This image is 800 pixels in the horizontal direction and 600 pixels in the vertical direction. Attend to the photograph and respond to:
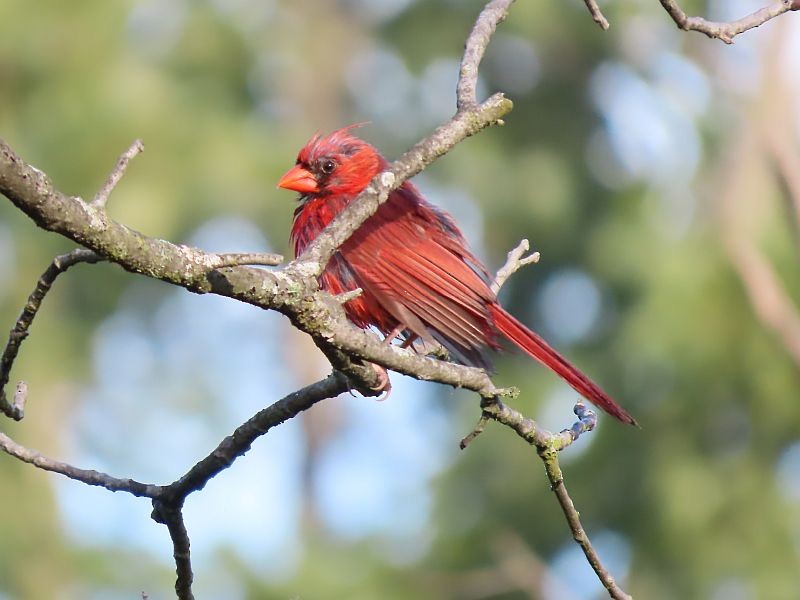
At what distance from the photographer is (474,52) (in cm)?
330

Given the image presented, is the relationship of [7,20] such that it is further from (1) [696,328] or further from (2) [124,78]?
(1) [696,328]

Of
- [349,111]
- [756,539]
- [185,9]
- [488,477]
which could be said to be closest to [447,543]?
[488,477]

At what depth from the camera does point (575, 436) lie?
3.28m

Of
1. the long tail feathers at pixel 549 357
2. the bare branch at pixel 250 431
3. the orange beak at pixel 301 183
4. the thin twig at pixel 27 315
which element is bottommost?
the thin twig at pixel 27 315

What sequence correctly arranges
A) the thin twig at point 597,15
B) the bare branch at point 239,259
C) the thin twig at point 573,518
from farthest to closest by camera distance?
the thin twig at point 597,15
the thin twig at point 573,518
the bare branch at point 239,259

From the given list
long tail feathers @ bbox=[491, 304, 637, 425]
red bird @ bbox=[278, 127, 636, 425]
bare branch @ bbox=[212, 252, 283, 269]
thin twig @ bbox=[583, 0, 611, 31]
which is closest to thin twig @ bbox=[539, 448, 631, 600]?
red bird @ bbox=[278, 127, 636, 425]

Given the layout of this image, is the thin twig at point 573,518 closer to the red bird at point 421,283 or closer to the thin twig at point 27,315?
the red bird at point 421,283

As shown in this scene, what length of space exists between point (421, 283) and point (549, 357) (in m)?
0.55

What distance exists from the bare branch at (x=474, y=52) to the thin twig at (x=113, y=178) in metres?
0.83

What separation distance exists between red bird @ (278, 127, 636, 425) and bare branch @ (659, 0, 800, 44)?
1084 millimetres

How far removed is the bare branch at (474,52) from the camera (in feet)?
10.4

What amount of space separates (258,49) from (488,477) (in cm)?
700

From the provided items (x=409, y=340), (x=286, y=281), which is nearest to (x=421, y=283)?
(x=409, y=340)

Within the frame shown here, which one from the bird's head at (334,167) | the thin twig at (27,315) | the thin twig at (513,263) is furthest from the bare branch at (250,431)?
the bird's head at (334,167)
